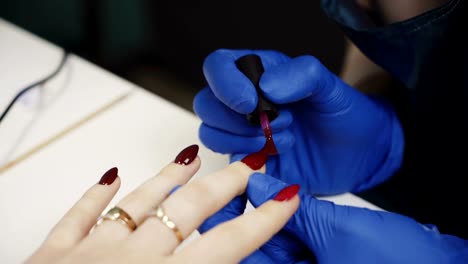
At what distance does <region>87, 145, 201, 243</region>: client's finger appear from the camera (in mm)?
440

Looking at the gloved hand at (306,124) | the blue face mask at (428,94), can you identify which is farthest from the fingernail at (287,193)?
the blue face mask at (428,94)

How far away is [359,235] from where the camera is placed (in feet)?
1.63

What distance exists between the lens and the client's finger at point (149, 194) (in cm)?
44

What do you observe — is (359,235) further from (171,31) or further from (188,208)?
A: (171,31)

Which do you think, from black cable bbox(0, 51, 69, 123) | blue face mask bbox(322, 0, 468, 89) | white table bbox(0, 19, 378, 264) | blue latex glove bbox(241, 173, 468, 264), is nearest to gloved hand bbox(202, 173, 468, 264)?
blue latex glove bbox(241, 173, 468, 264)

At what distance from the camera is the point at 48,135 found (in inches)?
27.0

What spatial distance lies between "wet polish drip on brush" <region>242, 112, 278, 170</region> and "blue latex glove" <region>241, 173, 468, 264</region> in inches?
1.6

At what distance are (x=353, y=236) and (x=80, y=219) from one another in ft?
0.94

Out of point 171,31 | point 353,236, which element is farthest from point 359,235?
point 171,31

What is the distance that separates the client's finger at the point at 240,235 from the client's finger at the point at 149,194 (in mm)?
69

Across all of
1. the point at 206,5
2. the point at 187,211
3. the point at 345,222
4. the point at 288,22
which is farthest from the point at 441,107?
the point at 206,5

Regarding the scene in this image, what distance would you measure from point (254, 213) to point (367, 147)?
1.02ft

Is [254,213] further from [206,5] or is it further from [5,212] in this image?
[206,5]

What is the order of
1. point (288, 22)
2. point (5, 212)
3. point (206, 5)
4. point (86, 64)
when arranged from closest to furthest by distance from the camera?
point (5, 212)
point (86, 64)
point (288, 22)
point (206, 5)
